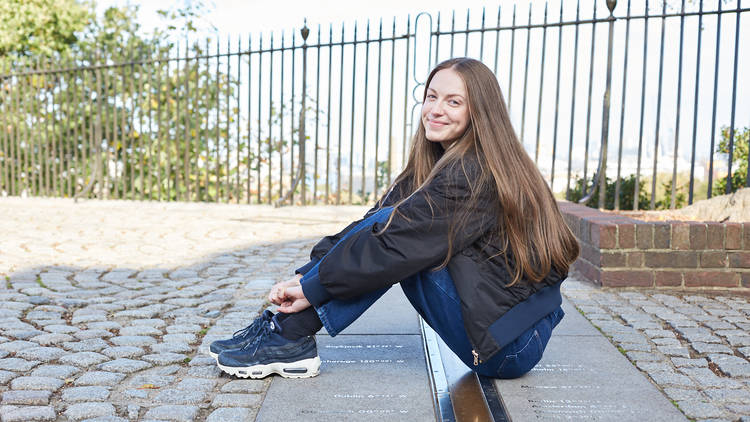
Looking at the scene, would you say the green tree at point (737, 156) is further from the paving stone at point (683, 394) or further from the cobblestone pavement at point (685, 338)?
the paving stone at point (683, 394)

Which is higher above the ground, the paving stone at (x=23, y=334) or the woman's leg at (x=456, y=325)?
the woman's leg at (x=456, y=325)

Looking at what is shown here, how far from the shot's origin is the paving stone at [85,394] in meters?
2.44

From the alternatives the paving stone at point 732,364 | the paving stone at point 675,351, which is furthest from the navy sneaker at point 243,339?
the paving stone at point 732,364

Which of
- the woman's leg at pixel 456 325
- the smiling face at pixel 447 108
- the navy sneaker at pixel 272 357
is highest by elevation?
the smiling face at pixel 447 108

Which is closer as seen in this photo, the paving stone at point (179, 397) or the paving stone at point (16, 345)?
the paving stone at point (179, 397)

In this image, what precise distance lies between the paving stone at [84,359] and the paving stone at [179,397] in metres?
0.53

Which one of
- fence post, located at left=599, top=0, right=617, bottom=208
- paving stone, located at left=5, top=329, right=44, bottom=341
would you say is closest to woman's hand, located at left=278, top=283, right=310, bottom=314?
paving stone, located at left=5, top=329, right=44, bottom=341

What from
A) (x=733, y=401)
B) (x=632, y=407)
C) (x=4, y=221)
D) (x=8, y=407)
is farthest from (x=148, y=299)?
(x=4, y=221)

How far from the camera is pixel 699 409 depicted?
7.82ft

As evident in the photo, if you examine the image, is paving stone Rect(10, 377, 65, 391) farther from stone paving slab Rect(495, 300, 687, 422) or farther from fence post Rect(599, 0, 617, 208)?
fence post Rect(599, 0, 617, 208)

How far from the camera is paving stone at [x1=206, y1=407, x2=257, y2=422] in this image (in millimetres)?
2256

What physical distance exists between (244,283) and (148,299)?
0.69 m

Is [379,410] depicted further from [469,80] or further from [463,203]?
[469,80]

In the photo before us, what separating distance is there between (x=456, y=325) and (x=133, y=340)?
1.64 metres
